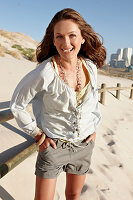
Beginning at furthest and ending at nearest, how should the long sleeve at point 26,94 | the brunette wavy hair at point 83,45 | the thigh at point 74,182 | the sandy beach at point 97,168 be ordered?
the sandy beach at point 97,168 < the thigh at point 74,182 < the brunette wavy hair at point 83,45 < the long sleeve at point 26,94

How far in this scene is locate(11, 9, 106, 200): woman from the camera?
1.30 m

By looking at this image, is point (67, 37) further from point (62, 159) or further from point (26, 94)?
point (62, 159)

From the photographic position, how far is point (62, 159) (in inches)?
56.7

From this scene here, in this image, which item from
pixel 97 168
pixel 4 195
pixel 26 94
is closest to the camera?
pixel 26 94

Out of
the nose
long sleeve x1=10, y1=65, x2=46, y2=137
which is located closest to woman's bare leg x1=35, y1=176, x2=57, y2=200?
long sleeve x1=10, y1=65, x2=46, y2=137

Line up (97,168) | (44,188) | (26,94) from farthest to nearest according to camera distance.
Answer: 1. (97,168)
2. (44,188)
3. (26,94)

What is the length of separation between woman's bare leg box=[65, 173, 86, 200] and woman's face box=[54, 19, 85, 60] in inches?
38.1

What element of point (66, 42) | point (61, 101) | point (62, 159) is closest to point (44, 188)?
point (62, 159)

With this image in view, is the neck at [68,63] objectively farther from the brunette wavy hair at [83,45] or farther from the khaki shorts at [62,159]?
the khaki shorts at [62,159]

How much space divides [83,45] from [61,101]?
0.57 meters

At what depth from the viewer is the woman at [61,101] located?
4.25 ft

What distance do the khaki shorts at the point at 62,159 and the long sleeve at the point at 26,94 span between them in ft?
0.74

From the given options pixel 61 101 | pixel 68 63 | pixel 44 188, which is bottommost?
pixel 44 188

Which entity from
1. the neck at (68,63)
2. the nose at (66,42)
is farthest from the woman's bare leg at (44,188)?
the nose at (66,42)
